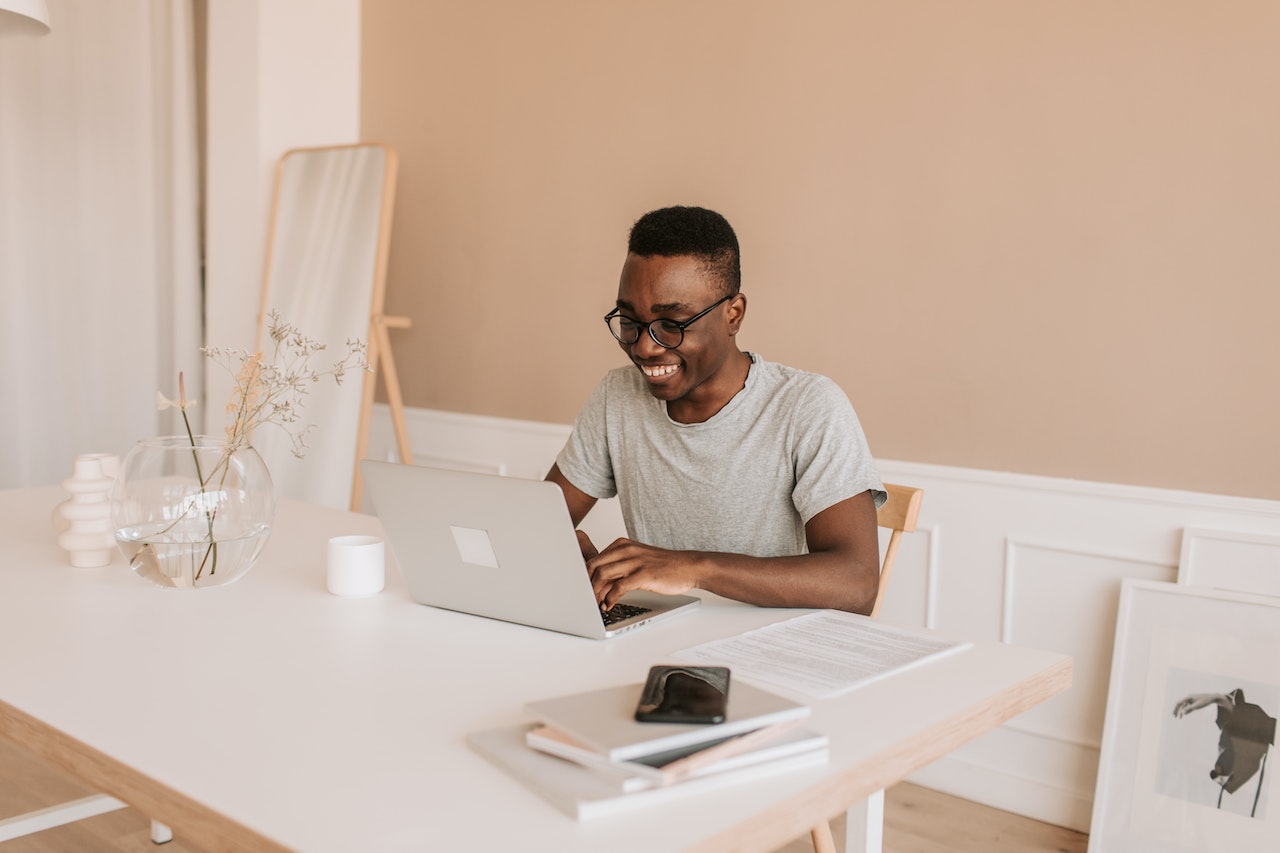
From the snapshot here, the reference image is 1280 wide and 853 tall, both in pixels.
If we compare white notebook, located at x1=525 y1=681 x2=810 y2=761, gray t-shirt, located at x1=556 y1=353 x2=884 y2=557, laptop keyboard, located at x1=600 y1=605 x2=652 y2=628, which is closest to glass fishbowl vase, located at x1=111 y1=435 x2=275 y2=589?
laptop keyboard, located at x1=600 y1=605 x2=652 y2=628

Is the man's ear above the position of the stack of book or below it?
above

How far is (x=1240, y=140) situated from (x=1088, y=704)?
119cm

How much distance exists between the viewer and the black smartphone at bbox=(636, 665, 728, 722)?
92 centimetres

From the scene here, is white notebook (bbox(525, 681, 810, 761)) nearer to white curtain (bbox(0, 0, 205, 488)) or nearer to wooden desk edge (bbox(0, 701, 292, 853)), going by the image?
wooden desk edge (bbox(0, 701, 292, 853))

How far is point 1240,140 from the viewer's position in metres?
2.13

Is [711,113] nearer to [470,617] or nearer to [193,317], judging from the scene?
[470,617]

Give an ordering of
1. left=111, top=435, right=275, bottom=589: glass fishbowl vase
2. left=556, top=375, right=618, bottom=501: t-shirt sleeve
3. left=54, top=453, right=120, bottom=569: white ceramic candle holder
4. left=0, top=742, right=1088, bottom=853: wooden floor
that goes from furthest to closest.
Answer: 1. left=0, top=742, right=1088, bottom=853: wooden floor
2. left=556, top=375, right=618, bottom=501: t-shirt sleeve
3. left=54, top=453, right=120, bottom=569: white ceramic candle holder
4. left=111, top=435, right=275, bottom=589: glass fishbowl vase

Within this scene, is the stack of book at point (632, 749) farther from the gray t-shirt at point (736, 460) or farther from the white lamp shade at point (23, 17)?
the white lamp shade at point (23, 17)

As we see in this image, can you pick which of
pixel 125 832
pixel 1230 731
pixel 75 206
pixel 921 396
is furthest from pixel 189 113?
pixel 1230 731

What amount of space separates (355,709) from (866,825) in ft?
2.05

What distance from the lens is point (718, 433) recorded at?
74.2 inches

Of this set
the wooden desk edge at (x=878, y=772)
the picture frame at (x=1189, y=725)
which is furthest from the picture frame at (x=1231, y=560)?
the wooden desk edge at (x=878, y=772)

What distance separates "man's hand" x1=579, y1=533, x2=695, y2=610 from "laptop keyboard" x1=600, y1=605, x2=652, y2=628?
0.05ft

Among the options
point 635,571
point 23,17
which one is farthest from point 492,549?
point 23,17
